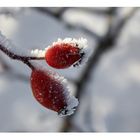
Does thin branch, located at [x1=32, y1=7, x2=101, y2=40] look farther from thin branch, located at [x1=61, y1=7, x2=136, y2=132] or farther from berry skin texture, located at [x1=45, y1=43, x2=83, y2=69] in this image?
berry skin texture, located at [x1=45, y1=43, x2=83, y2=69]

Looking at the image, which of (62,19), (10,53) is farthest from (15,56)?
(62,19)

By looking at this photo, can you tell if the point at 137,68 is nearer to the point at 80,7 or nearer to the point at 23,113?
the point at 80,7

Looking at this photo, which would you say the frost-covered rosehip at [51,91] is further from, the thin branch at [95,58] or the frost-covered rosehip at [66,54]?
the thin branch at [95,58]

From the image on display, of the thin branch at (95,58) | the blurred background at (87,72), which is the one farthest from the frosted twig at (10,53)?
the thin branch at (95,58)

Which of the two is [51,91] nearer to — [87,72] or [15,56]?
[15,56]
